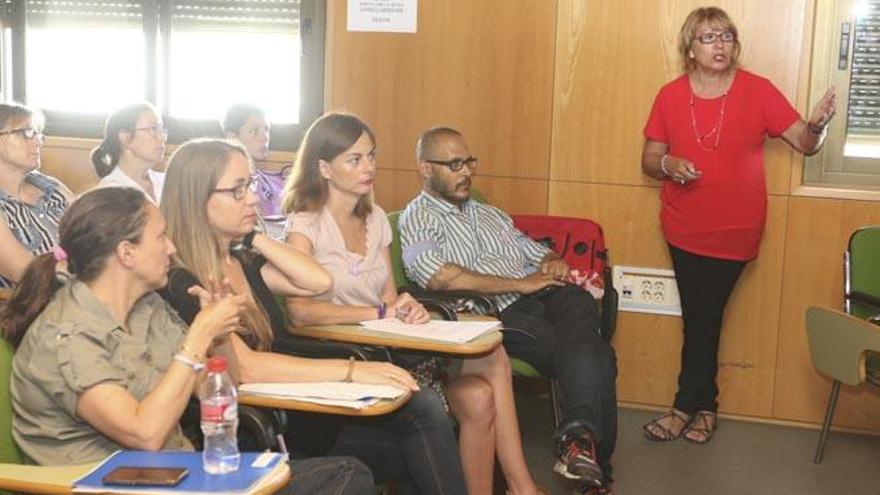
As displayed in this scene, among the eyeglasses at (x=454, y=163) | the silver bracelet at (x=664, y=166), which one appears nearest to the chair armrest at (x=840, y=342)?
the silver bracelet at (x=664, y=166)

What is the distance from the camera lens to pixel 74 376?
2.10m

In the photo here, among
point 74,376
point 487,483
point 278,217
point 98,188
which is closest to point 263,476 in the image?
point 74,376

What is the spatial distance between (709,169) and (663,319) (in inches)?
29.6

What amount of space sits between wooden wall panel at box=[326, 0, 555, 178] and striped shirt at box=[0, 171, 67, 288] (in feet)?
5.22

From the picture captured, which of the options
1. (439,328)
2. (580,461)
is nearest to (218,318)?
(439,328)

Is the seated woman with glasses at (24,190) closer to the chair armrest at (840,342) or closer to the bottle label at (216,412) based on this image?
the bottle label at (216,412)

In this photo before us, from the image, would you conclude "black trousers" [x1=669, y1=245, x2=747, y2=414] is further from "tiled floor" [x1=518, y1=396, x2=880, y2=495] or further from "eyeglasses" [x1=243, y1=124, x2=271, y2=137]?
"eyeglasses" [x1=243, y1=124, x2=271, y2=137]

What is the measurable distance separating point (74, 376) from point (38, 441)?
0.20 meters

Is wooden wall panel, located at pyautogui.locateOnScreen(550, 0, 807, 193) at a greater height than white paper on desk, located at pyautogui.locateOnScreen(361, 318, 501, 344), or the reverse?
wooden wall panel, located at pyautogui.locateOnScreen(550, 0, 807, 193)

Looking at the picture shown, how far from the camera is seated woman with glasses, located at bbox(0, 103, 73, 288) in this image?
364 centimetres

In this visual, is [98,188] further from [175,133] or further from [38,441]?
[175,133]

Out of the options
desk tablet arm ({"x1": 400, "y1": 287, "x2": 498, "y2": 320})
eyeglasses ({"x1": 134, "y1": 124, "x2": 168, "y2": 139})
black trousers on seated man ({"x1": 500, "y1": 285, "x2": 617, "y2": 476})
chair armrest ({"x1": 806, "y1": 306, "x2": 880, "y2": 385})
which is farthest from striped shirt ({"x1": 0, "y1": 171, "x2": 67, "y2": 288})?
chair armrest ({"x1": 806, "y1": 306, "x2": 880, "y2": 385})

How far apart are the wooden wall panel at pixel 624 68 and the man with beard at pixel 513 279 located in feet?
2.28

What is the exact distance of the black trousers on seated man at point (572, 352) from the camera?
3586 mm
